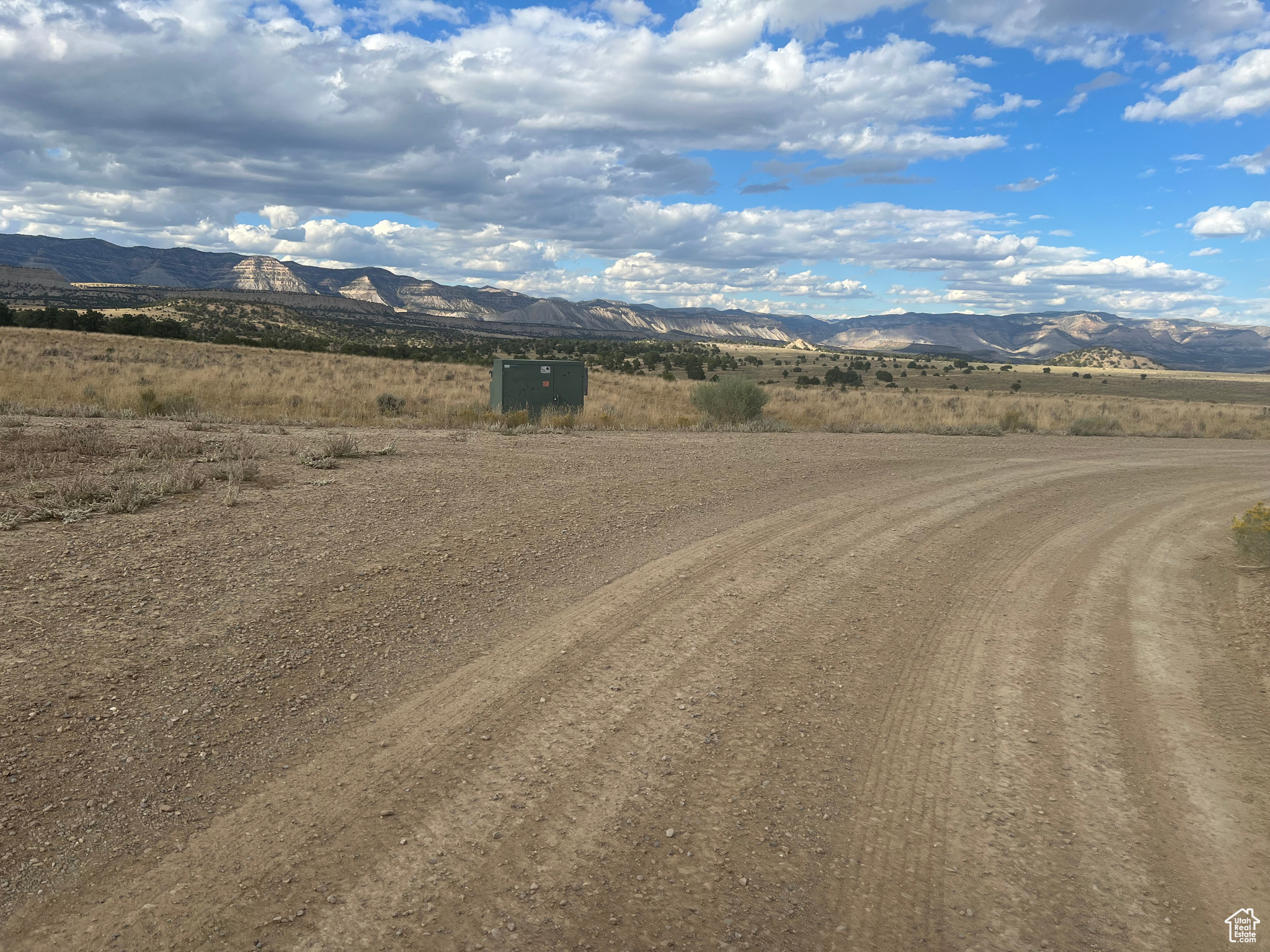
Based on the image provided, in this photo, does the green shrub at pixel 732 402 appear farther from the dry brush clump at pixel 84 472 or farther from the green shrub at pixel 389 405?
the dry brush clump at pixel 84 472

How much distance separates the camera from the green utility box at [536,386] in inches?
822

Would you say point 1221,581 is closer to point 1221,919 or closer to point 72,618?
point 1221,919

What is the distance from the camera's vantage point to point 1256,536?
8.45m

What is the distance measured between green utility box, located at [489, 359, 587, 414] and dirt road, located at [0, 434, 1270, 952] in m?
12.4

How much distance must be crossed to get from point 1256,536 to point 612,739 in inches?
304

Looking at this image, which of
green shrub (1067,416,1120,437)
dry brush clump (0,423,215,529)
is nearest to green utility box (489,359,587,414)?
dry brush clump (0,423,215,529)

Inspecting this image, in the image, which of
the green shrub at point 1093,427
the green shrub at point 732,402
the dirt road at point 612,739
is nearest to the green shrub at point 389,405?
the green shrub at point 732,402

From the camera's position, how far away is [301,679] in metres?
4.89

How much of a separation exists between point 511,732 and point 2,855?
217 centimetres

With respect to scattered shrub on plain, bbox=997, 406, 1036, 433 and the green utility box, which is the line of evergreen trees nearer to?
the green utility box

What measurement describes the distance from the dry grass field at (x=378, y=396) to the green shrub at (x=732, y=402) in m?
0.56

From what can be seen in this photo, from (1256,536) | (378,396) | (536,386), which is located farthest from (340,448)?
(378,396)

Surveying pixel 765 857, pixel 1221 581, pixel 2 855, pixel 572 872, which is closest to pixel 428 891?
pixel 572 872

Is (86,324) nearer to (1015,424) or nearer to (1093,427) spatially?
(1015,424)
